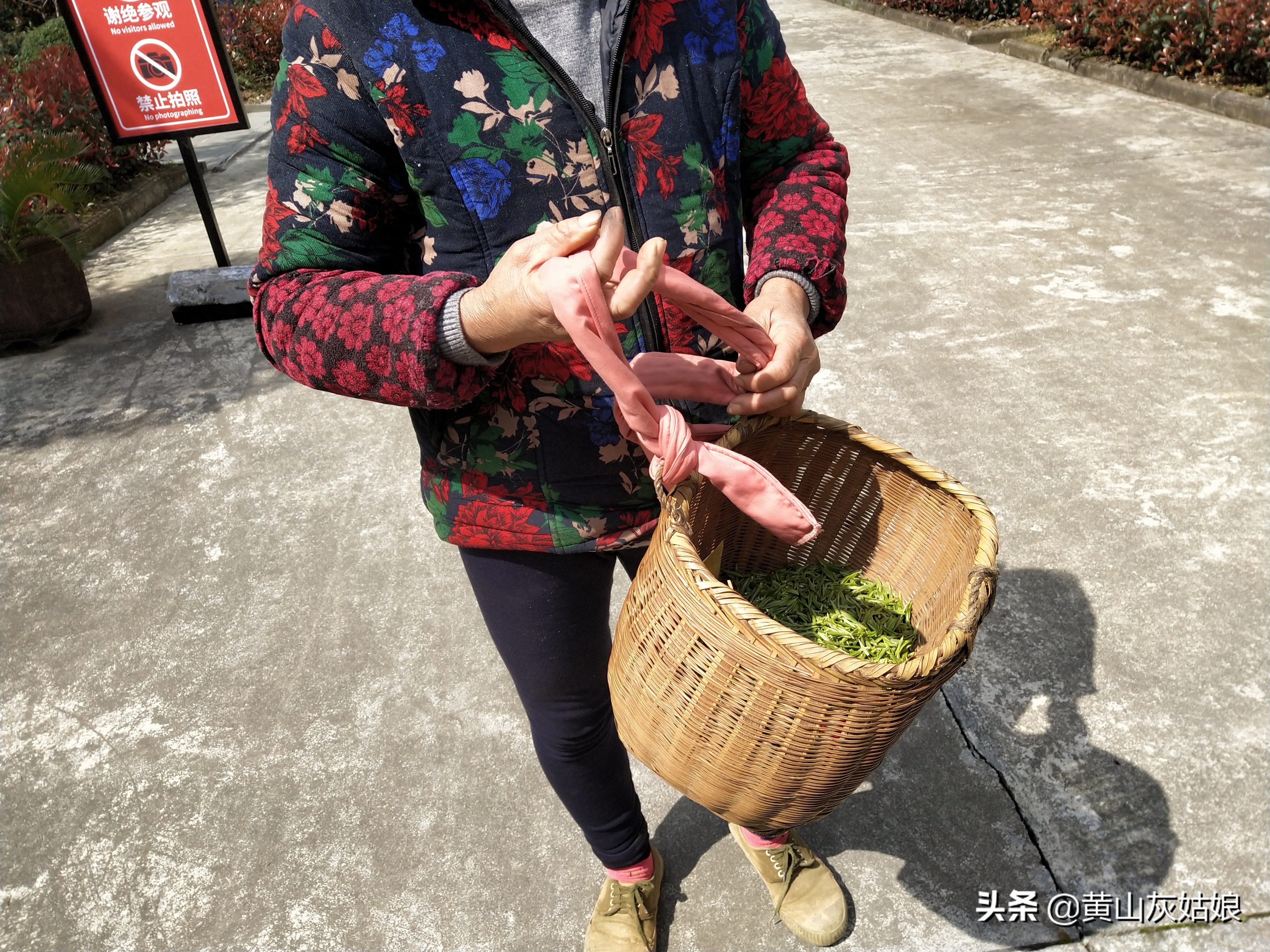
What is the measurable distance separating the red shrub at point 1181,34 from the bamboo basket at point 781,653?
7236 mm

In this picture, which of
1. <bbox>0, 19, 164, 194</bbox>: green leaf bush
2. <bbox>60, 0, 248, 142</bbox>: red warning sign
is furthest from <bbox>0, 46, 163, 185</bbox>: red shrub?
<bbox>60, 0, 248, 142</bbox>: red warning sign

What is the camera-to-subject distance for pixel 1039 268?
15.2 ft

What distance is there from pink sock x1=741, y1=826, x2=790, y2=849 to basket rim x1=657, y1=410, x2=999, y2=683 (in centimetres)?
86

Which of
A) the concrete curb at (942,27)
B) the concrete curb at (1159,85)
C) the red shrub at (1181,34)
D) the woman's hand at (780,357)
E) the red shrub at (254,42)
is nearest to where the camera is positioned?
the woman's hand at (780,357)

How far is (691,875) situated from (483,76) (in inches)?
68.3

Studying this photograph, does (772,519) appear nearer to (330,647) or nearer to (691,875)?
(691,875)

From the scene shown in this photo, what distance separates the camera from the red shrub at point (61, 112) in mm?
6688

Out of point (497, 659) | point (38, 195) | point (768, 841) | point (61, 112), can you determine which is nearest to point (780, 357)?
point (768, 841)

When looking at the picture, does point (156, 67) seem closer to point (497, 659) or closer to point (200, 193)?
point (200, 193)

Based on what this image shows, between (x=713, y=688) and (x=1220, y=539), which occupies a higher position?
(x=713, y=688)

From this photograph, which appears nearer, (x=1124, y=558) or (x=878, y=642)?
(x=878, y=642)

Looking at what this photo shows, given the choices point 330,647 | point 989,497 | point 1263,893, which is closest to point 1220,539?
point 989,497

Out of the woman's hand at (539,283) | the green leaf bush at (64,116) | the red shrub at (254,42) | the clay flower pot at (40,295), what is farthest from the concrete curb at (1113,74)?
the red shrub at (254,42)

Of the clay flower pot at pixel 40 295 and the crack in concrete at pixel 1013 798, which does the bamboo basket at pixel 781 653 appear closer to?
the crack in concrete at pixel 1013 798
